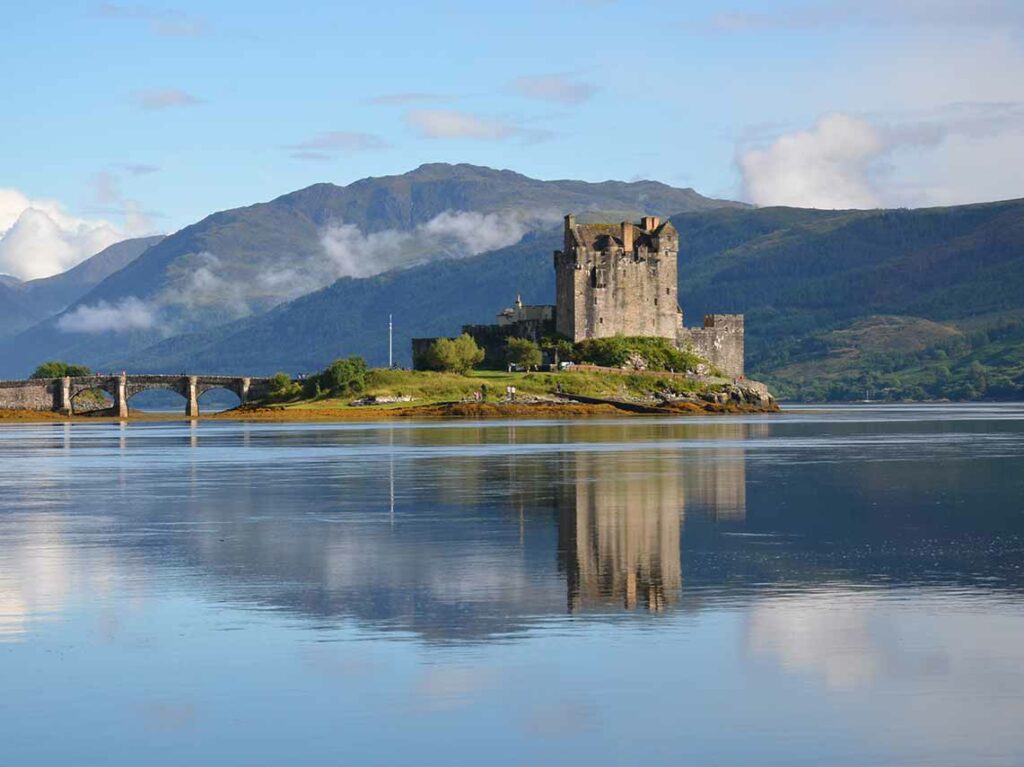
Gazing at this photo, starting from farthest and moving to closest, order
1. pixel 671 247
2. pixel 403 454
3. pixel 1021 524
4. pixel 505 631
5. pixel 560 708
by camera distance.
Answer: pixel 671 247 < pixel 403 454 < pixel 1021 524 < pixel 505 631 < pixel 560 708

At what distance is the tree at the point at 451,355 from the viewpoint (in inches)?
6545

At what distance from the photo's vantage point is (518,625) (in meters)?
25.8

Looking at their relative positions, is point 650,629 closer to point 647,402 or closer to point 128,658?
point 128,658

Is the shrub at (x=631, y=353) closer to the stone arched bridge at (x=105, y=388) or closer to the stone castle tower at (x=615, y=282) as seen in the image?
the stone castle tower at (x=615, y=282)

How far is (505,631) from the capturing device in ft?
83.1

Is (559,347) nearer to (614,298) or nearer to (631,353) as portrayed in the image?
(631,353)

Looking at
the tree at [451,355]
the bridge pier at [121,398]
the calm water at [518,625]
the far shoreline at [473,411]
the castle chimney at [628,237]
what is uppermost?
the castle chimney at [628,237]

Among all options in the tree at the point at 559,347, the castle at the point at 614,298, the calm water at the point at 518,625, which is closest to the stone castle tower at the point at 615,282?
the castle at the point at 614,298

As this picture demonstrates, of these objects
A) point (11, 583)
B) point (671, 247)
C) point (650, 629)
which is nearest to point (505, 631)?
point (650, 629)

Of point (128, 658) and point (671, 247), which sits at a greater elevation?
point (671, 247)

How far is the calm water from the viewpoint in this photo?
62.4 feet

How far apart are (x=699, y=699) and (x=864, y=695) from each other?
2.08 m

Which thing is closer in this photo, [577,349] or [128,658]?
[128,658]

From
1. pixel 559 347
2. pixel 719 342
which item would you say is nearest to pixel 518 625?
pixel 559 347
